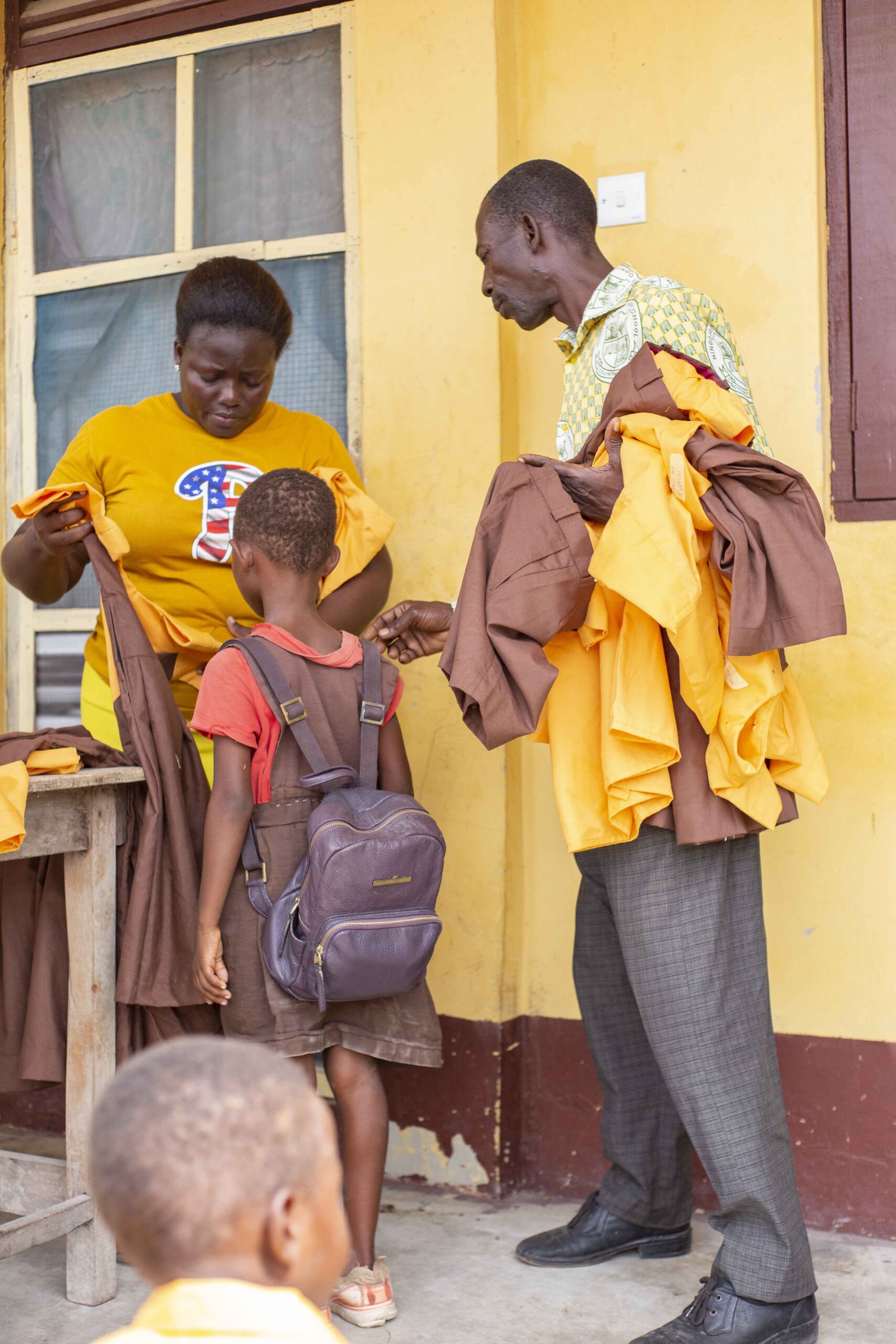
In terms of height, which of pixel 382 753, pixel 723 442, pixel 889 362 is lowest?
pixel 382 753

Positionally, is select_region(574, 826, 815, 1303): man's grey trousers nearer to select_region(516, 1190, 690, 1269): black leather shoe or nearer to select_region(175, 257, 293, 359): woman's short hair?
select_region(516, 1190, 690, 1269): black leather shoe

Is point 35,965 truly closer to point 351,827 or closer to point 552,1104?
point 351,827

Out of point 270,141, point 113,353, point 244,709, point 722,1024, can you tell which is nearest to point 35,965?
point 244,709

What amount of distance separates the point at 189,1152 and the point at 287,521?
1646 millimetres

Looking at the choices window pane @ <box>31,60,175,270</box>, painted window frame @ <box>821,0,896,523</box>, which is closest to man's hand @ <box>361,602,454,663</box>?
painted window frame @ <box>821,0,896,523</box>

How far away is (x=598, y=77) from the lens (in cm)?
300

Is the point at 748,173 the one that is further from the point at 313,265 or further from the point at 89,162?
the point at 89,162

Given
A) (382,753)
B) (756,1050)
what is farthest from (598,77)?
(756,1050)

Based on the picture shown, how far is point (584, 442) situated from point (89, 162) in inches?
86.2

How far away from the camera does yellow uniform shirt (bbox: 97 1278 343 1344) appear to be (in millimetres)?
933

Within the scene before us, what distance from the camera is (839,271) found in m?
2.79

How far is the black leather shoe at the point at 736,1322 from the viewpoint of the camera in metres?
2.15

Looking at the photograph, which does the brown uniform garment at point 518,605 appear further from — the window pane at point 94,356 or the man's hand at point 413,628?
the window pane at point 94,356

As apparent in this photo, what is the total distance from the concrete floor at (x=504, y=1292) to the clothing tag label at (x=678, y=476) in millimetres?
1550
